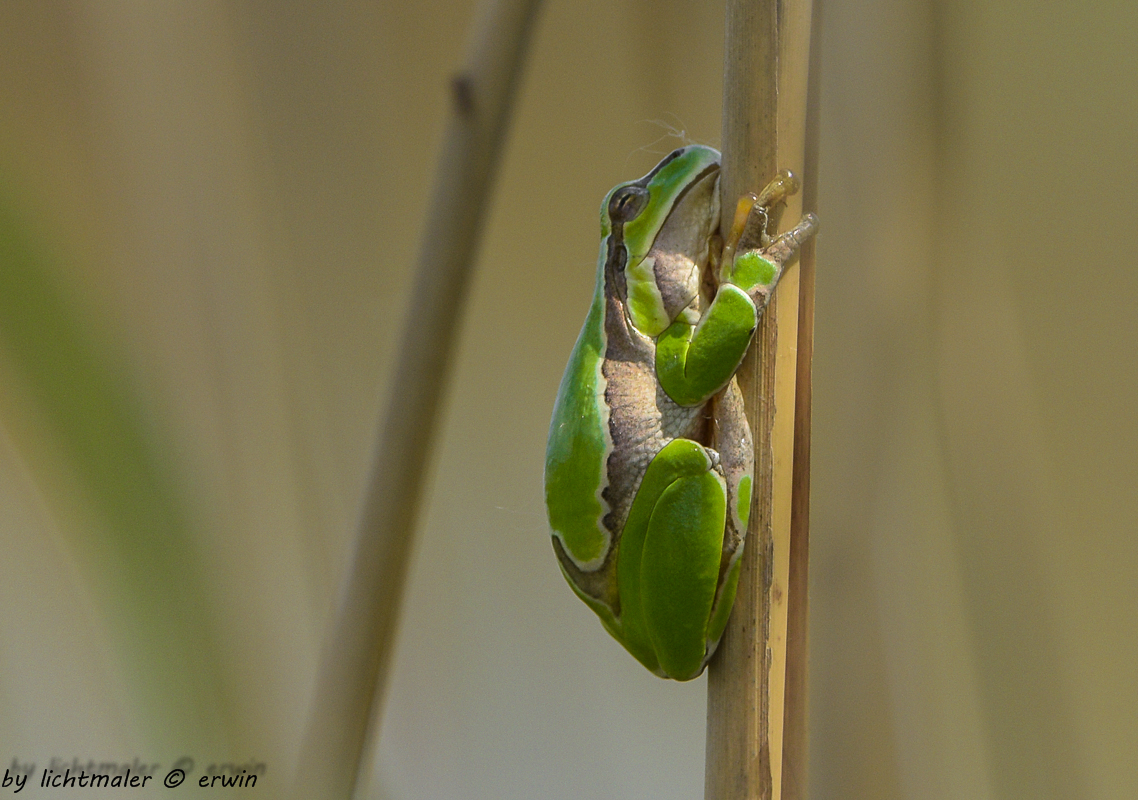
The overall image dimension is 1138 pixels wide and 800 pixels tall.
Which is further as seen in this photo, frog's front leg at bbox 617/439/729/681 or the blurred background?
the blurred background

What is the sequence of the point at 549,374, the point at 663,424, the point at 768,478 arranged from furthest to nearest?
the point at 549,374
the point at 663,424
the point at 768,478

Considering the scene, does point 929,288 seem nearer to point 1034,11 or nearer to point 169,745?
point 1034,11

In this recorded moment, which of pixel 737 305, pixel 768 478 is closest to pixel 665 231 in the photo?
pixel 737 305

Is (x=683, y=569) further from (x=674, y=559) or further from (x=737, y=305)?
(x=737, y=305)

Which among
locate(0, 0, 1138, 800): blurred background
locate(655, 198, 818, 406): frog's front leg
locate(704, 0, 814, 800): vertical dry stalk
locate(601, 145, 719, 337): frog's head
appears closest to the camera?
locate(704, 0, 814, 800): vertical dry stalk

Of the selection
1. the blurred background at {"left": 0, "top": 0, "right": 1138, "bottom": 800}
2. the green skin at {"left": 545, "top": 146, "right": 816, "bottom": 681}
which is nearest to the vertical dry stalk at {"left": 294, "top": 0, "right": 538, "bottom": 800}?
the blurred background at {"left": 0, "top": 0, "right": 1138, "bottom": 800}

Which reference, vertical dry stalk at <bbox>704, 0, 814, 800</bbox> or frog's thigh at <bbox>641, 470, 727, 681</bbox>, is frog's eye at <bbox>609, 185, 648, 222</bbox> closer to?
vertical dry stalk at <bbox>704, 0, 814, 800</bbox>

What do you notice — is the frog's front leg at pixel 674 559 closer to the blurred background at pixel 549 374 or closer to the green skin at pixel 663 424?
the green skin at pixel 663 424
